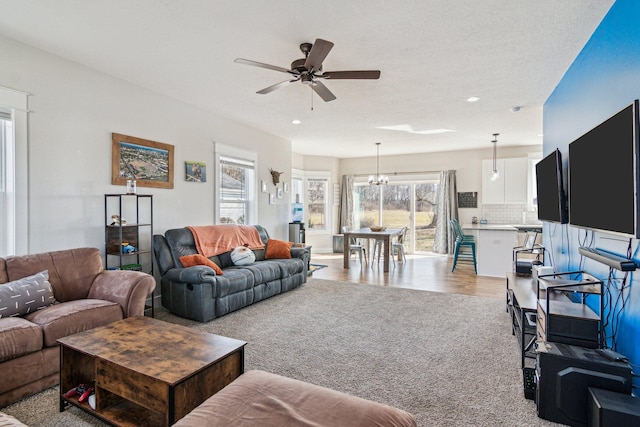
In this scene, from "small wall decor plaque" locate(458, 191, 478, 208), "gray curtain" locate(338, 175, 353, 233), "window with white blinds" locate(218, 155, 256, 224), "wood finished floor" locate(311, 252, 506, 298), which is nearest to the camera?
"wood finished floor" locate(311, 252, 506, 298)

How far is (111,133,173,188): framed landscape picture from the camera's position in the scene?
3.72 metres

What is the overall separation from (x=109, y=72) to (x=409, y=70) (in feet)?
10.6

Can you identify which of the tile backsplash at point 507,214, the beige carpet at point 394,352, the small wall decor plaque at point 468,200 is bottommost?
the beige carpet at point 394,352

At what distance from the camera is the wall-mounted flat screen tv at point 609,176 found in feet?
5.32

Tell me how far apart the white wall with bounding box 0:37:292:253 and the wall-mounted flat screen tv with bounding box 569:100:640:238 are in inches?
172

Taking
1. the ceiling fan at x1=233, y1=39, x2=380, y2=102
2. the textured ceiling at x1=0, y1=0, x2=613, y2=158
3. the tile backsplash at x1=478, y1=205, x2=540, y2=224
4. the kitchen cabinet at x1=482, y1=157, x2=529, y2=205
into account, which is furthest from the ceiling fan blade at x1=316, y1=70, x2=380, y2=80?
the tile backsplash at x1=478, y1=205, x2=540, y2=224

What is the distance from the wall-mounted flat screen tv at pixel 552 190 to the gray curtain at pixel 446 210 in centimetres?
443

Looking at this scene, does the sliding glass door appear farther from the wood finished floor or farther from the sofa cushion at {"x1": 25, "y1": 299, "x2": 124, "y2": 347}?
the sofa cushion at {"x1": 25, "y1": 299, "x2": 124, "y2": 347}

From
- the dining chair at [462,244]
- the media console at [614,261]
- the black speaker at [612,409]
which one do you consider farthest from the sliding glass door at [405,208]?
the black speaker at [612,409]

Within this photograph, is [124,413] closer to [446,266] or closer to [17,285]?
[17,285]

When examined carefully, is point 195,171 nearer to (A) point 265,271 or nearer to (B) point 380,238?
(A) point 265,271

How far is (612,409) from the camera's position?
156cm

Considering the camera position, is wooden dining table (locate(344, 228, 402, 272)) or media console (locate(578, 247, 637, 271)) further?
wooden dining table (locate(344, 228, 402, 272))

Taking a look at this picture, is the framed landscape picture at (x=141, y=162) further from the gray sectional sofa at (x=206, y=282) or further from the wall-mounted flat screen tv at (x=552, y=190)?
the wall-mounted flat screen tv at (x=552, y=190)
